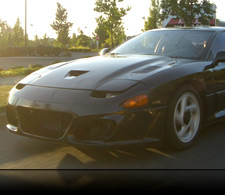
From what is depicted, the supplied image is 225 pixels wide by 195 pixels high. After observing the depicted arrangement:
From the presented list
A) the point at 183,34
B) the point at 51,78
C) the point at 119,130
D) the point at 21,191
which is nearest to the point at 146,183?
the point at 119,130

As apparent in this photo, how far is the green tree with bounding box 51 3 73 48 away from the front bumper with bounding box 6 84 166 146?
6831 cm

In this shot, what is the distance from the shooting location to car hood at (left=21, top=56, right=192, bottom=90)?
141 inches

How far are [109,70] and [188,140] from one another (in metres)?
1.08

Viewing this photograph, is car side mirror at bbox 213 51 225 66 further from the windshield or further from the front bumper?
the front bumper

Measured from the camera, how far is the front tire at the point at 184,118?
11.6ft

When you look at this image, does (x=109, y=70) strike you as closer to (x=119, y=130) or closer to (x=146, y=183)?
(x=119, y=130)

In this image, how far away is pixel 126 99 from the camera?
3.28m

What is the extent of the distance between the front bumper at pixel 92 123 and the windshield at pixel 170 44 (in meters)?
1.26

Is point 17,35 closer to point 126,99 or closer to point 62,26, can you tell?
point 62,26

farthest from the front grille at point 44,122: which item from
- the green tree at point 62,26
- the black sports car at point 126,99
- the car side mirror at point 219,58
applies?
the green tree at point 62,26

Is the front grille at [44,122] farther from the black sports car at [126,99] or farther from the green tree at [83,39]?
the green tree at [83,39]

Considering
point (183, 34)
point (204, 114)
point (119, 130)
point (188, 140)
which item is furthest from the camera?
point (183, 34)

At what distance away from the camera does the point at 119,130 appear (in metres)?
3.22

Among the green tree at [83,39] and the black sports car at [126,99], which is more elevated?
the green tree at [83,39]
